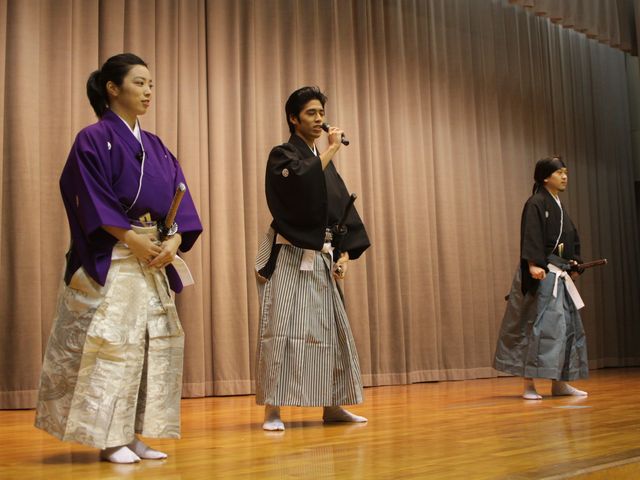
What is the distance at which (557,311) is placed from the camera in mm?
4766

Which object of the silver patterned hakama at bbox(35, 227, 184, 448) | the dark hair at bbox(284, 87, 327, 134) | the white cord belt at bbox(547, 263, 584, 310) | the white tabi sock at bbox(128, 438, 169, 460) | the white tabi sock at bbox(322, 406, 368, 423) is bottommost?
the white tabi sock at bbox(322, 406, 368, 423)

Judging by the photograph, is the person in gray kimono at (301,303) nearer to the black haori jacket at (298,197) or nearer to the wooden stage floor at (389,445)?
the black haori jacket at (298,197)

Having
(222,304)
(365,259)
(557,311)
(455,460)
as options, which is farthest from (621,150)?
(455,460)

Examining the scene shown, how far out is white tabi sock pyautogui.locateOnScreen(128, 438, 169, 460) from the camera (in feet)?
8.42

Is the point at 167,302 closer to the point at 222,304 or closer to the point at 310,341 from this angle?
the point at 310,341

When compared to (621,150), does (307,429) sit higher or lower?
lower

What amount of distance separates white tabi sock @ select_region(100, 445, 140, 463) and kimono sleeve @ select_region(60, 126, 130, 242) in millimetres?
647

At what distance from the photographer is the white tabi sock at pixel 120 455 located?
8.14ft

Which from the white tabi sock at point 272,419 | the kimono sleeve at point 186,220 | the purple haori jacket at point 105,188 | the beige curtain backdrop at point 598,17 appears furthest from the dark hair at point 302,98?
the beige curtain backdrop at point 598,17

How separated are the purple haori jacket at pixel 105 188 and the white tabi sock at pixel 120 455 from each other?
0.51 meters

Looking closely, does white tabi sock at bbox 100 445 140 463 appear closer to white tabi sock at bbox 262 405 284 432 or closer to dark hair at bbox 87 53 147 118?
white tabi sock at bbox 262 405 284 432

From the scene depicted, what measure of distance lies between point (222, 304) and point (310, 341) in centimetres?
223

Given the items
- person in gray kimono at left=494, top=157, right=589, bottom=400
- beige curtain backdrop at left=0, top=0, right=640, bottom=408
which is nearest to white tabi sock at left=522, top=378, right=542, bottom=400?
person in gray kimono at left=494, top=157, right=589, bottom=400

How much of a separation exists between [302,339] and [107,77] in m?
1.30
